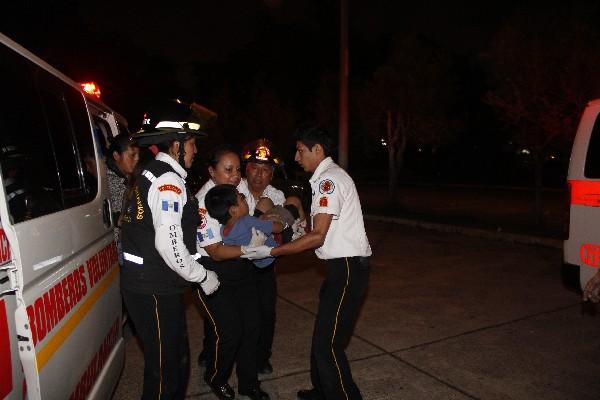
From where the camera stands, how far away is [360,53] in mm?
39219

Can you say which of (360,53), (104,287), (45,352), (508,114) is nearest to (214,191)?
(104,287)

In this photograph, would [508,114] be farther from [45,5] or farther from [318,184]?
[45,5]

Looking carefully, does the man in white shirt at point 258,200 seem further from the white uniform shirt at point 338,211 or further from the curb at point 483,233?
the curb at point 483,233

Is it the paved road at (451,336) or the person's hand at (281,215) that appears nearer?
the person's hand at (281,215)

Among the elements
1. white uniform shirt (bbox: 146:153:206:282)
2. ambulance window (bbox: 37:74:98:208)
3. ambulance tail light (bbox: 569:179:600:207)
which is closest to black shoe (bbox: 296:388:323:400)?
white uniform shirt (bbox: 146:153:206:282)

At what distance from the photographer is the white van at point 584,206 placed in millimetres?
4637

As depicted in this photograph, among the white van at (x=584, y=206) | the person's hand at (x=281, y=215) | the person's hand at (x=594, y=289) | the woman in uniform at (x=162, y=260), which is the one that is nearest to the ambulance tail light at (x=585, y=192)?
the white van at (x=584, y=206)

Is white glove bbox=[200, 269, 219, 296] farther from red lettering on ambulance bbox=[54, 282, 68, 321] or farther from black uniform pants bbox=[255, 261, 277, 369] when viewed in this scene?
black uniform pants bbox=[255, 261, 277, 369]

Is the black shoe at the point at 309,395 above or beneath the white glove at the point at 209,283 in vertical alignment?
beneath

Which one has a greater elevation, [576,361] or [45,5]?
[45,5]

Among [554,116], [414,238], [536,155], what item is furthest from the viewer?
[536,155]

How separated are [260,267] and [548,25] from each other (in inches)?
370

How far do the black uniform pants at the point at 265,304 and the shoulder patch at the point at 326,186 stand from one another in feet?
3.39

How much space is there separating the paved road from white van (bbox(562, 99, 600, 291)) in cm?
65
